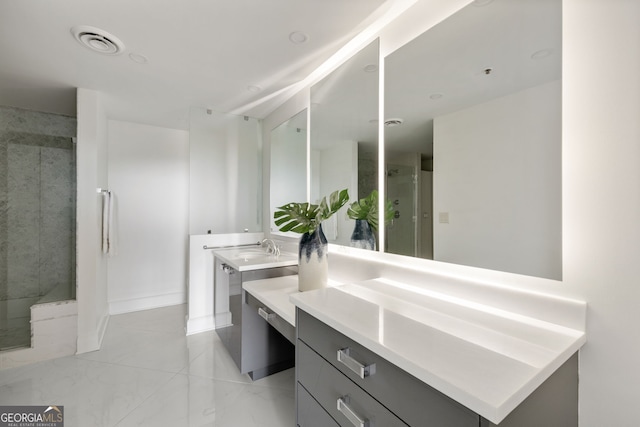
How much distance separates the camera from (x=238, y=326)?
197 centimetres

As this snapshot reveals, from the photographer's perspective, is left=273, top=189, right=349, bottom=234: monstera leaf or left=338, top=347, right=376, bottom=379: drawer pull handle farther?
left=273, top=189, right=349, bottom=234: monstera leaf

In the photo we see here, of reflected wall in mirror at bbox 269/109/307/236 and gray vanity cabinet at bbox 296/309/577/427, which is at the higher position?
reflected wall in mirror at bbox 269/109/307/236

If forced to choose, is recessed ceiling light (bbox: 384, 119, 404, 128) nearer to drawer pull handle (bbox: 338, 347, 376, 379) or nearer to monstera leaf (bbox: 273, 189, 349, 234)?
monstera leaf (bbox: 273, 189, 349, 234)

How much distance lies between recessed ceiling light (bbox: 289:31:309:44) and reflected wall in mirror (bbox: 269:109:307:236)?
0.70 m

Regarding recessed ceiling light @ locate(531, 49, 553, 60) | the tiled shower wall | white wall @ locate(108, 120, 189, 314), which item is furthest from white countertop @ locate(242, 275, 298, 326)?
white wall @ locate(108, 120, 189, 314)

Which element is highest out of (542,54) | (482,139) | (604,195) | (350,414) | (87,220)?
(542,54)

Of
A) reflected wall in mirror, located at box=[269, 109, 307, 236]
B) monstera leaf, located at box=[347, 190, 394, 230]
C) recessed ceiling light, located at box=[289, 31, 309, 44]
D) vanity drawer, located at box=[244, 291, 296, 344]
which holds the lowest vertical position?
vanity drawer, located at box=[244, 291, 296, 344]

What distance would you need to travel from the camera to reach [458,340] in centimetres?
81

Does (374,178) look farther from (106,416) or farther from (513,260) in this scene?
(106,416)

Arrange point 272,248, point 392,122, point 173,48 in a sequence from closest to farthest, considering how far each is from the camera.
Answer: point 392,122
point 173,48
point 272,248

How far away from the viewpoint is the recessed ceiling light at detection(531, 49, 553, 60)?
93cm

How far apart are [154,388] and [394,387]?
193 centimetres

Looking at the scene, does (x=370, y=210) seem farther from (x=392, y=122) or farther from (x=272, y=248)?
(x=272, y=248)

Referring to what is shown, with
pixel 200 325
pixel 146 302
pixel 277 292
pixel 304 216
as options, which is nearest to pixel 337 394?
pixel 277 292
